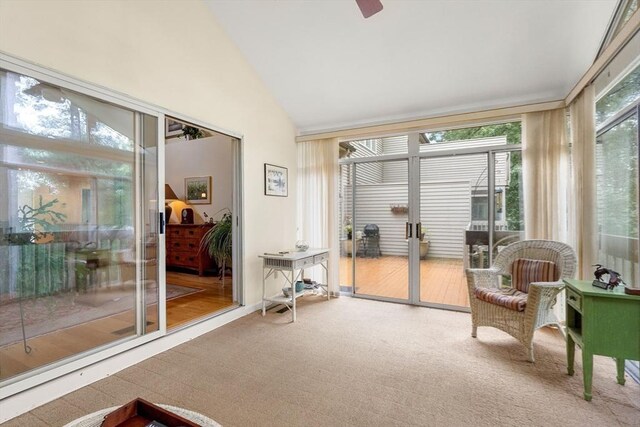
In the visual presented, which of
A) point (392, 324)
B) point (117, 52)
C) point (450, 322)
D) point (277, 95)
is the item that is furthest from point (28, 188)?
point (450, 322)

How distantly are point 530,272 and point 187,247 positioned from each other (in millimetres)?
5081

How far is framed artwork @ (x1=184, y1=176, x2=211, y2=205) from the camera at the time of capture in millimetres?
5758

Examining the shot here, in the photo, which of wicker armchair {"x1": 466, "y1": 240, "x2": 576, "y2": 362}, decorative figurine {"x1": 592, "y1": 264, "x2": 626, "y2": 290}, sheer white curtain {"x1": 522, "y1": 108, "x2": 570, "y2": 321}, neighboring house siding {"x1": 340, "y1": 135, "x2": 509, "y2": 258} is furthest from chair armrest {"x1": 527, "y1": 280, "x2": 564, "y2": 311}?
neighboring house siding {"x1": 340, "y1": 135, "x2": 509, "y2": 258}

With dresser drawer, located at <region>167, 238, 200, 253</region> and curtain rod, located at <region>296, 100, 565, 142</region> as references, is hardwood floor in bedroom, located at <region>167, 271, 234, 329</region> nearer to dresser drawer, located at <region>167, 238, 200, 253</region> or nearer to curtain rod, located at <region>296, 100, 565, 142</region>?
dresser drawer, located at <region>167, 238, 200, 253</region>

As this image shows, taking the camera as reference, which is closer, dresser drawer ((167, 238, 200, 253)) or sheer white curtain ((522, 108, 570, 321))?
sheer white curtain ((522, 108, 570, 321))

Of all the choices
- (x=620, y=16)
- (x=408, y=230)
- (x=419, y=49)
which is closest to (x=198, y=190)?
(x=408, y=230)

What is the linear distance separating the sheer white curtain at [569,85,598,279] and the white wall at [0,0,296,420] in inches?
131

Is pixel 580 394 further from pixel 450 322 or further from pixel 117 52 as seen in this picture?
pixel 117 52

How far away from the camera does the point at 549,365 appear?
7.95 ft

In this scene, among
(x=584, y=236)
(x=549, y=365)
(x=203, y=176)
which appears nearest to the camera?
(x=549, y=365)

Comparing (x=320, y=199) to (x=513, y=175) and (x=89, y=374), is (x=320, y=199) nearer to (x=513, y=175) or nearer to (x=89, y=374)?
(x=513, y=175)

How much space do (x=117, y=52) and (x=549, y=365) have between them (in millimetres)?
4207

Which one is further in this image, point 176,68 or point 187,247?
point 187,247

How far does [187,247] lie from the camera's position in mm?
5461
